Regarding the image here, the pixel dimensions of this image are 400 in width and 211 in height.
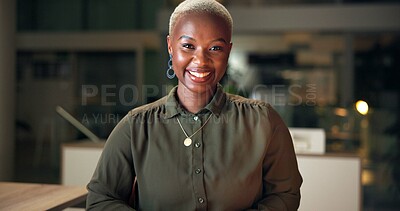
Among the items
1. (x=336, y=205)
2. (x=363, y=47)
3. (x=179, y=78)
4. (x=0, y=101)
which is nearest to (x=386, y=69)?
(x=363, y=47)

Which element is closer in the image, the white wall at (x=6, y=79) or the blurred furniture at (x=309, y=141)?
the blurred furniture at (x=309, y=141)

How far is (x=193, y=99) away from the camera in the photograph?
4.20 feet

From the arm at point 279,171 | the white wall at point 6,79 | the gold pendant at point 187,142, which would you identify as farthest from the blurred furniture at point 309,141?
the white wall at point 6,79

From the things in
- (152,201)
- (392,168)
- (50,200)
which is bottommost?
(392,168)

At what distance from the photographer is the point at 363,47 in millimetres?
5211

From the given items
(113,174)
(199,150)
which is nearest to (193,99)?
(199,150)

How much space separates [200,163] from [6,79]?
4.04m

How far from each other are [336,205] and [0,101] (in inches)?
134

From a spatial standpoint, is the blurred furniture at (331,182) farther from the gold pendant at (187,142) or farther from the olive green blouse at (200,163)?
the gold pendant at (187,142)

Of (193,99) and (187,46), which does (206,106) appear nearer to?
(193,99)

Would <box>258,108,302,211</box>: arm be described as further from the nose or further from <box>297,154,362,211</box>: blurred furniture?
<box>297,154,362,211</box>: blurred furniture

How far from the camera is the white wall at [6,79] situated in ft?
15.1

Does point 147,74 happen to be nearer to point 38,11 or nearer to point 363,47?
point 38,11

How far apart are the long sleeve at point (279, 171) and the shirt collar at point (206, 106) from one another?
14cm
